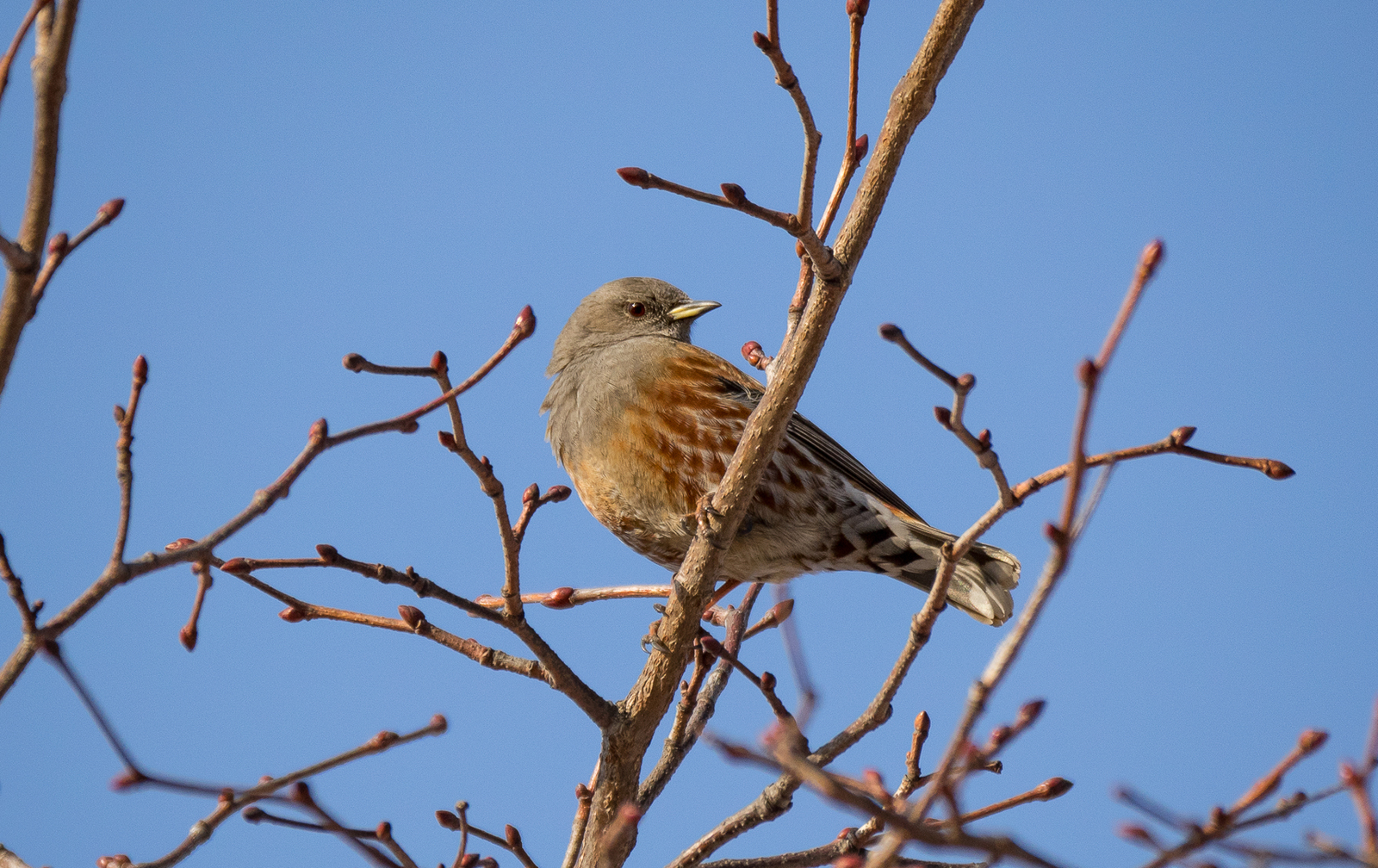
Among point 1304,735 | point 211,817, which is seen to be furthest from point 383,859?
point 1304,735

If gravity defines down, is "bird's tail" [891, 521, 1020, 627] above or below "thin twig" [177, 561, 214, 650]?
above

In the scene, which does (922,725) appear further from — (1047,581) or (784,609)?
(1047,581)

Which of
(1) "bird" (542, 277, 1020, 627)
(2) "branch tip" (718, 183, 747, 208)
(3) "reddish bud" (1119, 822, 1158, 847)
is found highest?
(1) "bird" (542, 277, 1020, 627)

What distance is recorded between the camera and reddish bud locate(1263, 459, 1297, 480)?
2.94m

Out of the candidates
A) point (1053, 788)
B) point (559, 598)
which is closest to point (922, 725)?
point (1053, 788)

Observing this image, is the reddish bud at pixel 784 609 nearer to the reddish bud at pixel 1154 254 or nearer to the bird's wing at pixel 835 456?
the bird's wing at pixel 835 456

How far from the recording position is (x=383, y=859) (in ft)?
11.4

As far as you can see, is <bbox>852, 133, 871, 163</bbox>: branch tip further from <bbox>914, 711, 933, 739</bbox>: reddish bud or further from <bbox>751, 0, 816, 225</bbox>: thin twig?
<bbox>914, 711, 933, 739</bbox>: reddish bud

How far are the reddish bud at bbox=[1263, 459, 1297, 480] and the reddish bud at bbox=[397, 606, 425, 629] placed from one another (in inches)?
106

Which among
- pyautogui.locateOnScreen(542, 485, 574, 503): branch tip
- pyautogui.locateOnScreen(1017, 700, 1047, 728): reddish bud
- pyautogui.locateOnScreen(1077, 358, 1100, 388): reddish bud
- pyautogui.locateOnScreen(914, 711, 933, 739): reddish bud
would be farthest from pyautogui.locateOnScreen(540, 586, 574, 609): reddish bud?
pyautogui.locateOnScreen(1077, 358, 1100, 388): reddish bud


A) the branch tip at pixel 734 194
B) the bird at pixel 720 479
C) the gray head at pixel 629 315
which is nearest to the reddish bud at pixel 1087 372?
the branch tip at pixel 734 194

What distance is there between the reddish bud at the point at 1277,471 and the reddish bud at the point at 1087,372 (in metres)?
1.16

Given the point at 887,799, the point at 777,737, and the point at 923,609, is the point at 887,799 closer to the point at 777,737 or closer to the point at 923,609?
the point at 777,737

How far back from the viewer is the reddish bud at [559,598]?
505 cm
